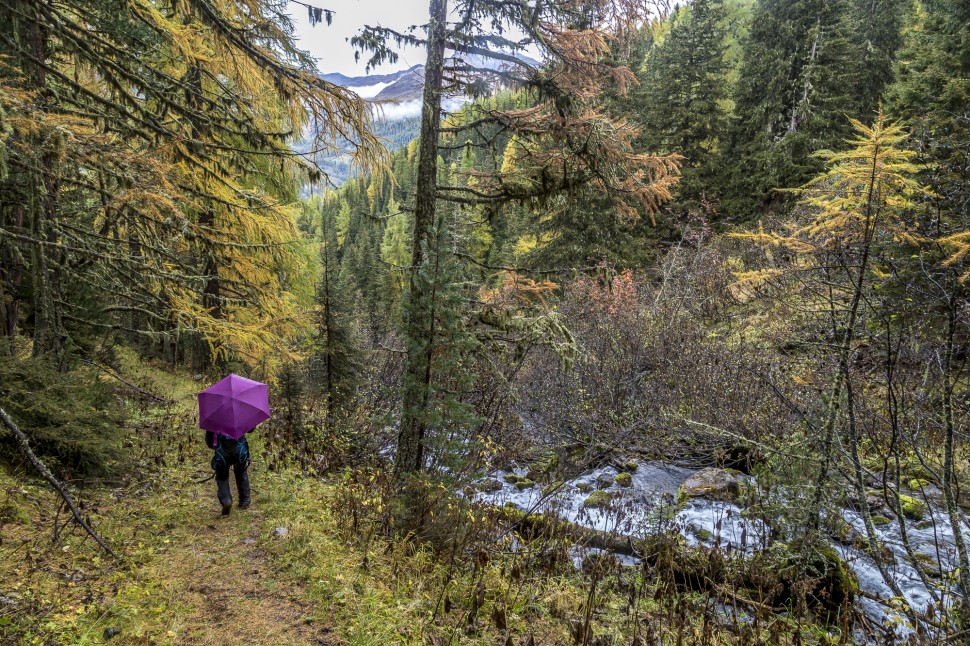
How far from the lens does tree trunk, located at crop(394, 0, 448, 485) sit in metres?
5.10

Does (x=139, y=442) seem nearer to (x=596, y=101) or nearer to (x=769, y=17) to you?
(x=596, y=101)

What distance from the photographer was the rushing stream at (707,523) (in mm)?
5441

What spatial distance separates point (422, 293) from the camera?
17.9ft

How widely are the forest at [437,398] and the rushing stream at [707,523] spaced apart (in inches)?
3.3

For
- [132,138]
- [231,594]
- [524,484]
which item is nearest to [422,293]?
[231,594]

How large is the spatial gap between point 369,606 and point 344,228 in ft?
259

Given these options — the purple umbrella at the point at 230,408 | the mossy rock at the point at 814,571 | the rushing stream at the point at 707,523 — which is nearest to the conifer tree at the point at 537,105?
the purple umbrella at the point at 230,408

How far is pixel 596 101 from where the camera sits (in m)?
6.75

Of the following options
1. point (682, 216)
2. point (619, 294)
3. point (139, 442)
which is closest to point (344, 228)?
point (682, 216)

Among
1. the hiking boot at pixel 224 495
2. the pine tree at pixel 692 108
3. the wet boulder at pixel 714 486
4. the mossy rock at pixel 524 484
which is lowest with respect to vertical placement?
the mossy rock at pixel 524 484

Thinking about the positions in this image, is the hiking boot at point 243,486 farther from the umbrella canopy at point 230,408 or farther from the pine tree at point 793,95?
the pine tree at point 793,95

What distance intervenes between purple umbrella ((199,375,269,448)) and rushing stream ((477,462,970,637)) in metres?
3.47

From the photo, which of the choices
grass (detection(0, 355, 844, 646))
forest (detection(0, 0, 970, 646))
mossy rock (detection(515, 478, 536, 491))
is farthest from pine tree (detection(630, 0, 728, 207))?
grass (detection(0, 355, 844, 646))

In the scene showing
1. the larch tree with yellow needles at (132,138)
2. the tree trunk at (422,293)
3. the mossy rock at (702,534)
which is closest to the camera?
the larch tree with yellow needles at (132,138)
